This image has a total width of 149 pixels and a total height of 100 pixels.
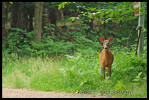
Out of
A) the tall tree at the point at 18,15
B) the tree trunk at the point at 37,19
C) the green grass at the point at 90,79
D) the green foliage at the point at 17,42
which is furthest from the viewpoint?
the tall tree at the point at 18,15

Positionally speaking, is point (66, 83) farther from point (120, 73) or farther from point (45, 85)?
point (120, 73)

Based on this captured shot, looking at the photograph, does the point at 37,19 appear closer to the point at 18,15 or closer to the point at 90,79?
the point at 18,15

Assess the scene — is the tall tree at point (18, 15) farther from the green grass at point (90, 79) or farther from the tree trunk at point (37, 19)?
the green grass at point (90, 79)

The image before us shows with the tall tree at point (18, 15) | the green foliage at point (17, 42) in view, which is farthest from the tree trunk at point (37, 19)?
the tall tree at point (18, 15)

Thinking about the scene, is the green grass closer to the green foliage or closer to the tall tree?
Answer: the green foliage

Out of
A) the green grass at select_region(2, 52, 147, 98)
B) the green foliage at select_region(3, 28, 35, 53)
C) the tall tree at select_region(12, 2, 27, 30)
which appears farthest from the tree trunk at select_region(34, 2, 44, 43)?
the green grass at select_region(2, 52, 147, 98)

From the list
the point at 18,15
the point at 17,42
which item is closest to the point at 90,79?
the point at 17,42

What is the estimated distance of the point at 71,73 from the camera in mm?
6230

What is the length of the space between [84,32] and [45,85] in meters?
7.95

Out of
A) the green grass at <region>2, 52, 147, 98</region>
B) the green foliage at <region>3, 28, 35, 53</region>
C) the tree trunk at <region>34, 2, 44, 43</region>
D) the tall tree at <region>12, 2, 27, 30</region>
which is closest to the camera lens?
the green grass at <region>2, 52, 147, 98</region>

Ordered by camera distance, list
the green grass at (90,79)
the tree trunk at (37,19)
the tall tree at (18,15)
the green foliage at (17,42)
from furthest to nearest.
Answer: the tall tree at (18,15), the tree trunk at (37,19), the green foliage at (17,42), the green grass at (90,79)

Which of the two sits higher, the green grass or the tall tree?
the tall tree

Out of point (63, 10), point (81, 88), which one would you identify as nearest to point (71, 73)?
point (81, 88)

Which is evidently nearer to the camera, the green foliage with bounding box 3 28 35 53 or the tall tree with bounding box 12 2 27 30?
the green foliage with bounding box 3 28 35 53
